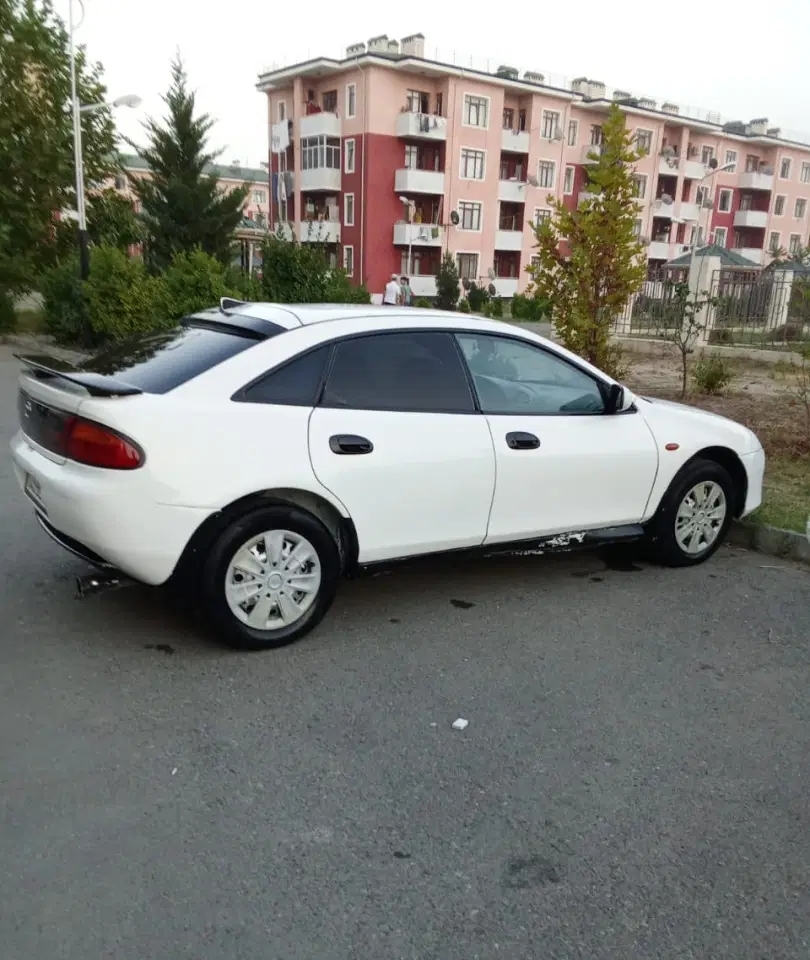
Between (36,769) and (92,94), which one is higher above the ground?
(92,94)

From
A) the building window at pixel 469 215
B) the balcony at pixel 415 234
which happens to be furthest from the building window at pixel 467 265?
the balcony at pixel 415 234

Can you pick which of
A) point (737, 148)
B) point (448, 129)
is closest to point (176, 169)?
point (448, 129)

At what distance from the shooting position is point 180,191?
29312 millimetres

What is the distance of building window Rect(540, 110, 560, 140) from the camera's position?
50.2 m

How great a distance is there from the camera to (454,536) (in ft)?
15.4

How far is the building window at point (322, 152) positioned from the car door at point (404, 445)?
44.6 meters

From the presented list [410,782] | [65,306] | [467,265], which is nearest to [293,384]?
[410,782]

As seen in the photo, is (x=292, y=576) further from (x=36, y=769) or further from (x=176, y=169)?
(x=176, y=169)

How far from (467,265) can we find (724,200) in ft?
85.2

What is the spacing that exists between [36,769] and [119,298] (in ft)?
51.8

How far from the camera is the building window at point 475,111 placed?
46594 millimetres

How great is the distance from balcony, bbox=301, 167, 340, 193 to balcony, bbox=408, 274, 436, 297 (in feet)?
21.1

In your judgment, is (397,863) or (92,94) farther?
(92,94)

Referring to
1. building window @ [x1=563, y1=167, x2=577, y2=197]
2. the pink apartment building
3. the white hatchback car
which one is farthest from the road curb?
building window @ [x1=563, y1=167, x2=577, y2=197]
